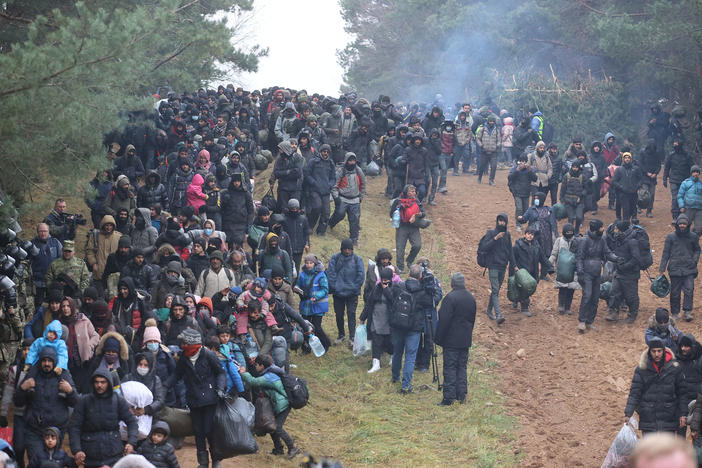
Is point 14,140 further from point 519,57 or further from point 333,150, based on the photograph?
point 519,57

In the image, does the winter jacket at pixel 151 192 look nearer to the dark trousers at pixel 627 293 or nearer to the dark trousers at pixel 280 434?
the dark trousers at pixel 280 434

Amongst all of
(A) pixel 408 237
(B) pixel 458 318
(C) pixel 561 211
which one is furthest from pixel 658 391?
(C) pixel 561 211

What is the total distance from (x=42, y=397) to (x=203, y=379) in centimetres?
168

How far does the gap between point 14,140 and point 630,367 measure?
9878 millimetres

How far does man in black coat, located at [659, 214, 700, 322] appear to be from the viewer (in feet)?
49.8

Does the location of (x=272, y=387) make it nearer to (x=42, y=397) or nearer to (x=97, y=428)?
(x=97, y=428)

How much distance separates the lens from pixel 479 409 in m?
12.6

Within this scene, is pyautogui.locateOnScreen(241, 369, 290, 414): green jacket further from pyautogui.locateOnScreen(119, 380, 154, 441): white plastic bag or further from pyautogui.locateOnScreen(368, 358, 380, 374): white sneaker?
pyautogui.locateOnScreen(368, 358, 380, 374): white sneaker

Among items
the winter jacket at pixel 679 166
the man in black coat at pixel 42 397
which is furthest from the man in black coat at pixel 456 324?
the winter jacket at pixel 679 166

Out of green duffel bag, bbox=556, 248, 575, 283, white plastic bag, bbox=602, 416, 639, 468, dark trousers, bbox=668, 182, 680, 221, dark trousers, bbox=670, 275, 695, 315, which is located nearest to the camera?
white plastic bag, bbox=602, 416, 639, 468

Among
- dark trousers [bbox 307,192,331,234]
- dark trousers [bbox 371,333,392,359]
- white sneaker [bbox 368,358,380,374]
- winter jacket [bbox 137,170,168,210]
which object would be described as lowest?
white sneaker [bbox 368,358,380,374]

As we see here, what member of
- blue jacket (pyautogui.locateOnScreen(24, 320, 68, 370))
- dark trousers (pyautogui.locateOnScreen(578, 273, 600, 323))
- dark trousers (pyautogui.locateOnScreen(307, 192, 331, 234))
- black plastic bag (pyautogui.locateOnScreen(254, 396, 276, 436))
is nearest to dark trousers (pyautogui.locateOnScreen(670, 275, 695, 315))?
dark trousers (pyautogui.locateOnScreen(578, 273, 600, 323))

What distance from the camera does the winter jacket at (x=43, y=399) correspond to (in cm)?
853

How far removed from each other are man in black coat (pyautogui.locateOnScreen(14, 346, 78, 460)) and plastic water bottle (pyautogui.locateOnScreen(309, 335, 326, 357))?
4842 millimetres
